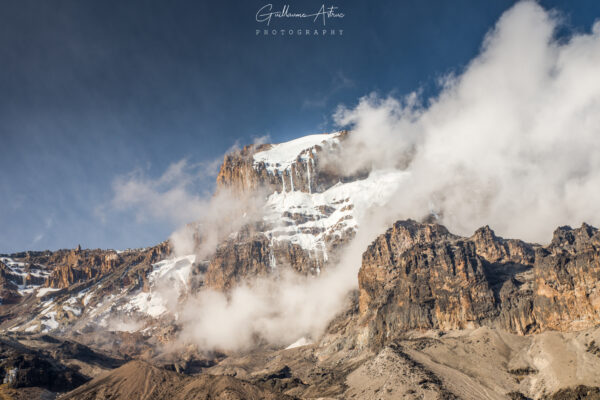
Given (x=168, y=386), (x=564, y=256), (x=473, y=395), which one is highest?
(x=564, y=256)

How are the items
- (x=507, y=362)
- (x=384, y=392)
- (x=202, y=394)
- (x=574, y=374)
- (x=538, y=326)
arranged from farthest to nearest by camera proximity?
(x=538, y=326) → (x=507, y=362) → (x=202, y=394) → (x=384, y=392) → (x=574, y=374)

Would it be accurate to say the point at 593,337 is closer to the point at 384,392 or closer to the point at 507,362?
the point at 507,362

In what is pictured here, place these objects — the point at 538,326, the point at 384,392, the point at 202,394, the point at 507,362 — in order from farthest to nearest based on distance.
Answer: the point at 538,326 → the point at 507,362 → the point at 202,394 → the point at 384,392

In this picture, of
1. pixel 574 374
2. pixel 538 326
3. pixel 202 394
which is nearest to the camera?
pixel 574 374

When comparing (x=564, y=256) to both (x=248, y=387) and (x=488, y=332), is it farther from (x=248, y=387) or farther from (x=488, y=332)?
(x=248, y=387)

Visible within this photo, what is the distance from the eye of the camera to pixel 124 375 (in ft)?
608

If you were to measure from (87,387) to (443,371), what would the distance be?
138 metres

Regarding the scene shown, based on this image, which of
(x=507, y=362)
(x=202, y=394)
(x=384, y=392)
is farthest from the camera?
(x=507, y=362)

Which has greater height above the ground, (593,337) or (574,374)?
(593,337)

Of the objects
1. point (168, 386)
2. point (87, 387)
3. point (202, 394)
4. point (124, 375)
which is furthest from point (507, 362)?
point (87, 387)

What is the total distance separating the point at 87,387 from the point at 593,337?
611 feet

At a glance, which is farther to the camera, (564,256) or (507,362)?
(564,256)

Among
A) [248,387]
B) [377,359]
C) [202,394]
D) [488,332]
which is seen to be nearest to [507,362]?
[488,332]

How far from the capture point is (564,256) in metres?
183
